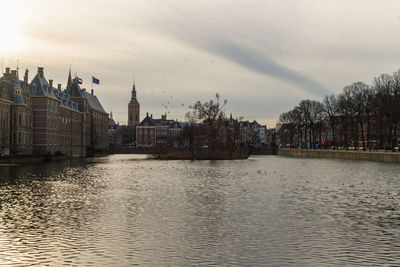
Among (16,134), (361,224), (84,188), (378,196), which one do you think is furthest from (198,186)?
(16,134)

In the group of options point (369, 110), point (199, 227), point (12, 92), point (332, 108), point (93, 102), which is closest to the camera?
point (199, 227)

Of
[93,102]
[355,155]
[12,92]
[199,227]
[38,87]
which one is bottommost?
[199,227]

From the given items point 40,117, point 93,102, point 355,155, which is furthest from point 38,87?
point 355,155

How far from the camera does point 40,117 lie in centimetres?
10494

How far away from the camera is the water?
49.1 ft

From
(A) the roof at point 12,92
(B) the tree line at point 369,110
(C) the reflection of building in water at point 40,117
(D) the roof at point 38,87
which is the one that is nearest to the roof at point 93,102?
(C) the reflection of building in water at point 40,117

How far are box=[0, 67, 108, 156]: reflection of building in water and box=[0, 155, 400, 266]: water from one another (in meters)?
57.7

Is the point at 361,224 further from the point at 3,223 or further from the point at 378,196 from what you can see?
the point at 3,223

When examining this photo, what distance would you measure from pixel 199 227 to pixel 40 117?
9242cm

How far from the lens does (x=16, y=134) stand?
3713 inches

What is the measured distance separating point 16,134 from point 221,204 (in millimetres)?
77280

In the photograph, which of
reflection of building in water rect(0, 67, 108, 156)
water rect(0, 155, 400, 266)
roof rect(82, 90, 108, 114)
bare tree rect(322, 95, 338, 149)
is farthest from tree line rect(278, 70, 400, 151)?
roof rect(82, 90, 108, 114)

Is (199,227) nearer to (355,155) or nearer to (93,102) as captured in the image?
(355,155)

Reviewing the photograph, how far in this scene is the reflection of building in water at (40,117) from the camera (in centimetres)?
9150
